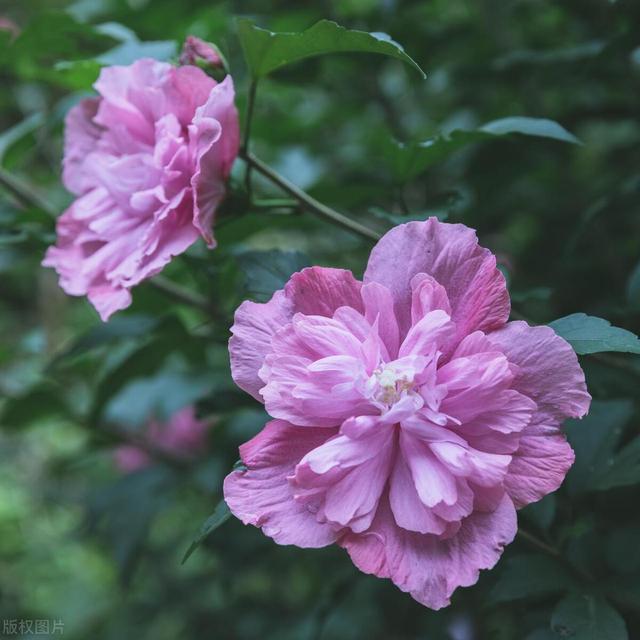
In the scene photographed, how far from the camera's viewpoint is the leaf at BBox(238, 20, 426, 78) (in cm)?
60

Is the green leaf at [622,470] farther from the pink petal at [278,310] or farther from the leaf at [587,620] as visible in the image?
the pink petal at [278,310]

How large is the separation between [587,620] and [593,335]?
0.25m

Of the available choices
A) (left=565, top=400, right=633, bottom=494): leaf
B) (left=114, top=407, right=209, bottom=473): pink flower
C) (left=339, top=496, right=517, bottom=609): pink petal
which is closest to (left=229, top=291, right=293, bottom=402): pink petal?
(left=339, top=496, right=517, bottom=609): pink petal

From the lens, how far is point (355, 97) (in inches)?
55.3

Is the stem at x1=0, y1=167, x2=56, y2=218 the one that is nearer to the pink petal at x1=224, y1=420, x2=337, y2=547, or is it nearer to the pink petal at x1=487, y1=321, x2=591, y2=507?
the pink petal at x1=224, y1=420, x2=337, y2=547

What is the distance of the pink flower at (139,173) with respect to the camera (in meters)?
0.64

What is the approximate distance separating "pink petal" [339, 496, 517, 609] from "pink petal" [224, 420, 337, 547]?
0.03 meters

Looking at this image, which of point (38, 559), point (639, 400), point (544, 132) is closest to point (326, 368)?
point (544, 132)

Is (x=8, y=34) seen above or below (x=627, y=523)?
above

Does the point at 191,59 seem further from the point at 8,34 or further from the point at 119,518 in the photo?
the point at 119,518

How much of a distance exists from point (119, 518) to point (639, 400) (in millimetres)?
801

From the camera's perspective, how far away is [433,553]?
0.52 m

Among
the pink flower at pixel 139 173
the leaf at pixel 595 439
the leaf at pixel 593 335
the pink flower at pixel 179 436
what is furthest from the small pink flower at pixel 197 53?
the pink flower at pixel 179 436

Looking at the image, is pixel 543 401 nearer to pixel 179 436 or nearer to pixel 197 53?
pixel 197 53
